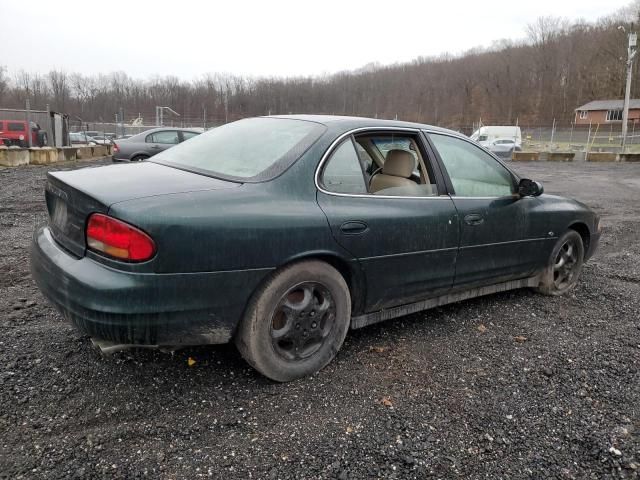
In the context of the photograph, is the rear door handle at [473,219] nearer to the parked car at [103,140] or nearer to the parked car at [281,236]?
the parked car at [281,236]

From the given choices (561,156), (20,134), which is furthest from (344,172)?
(561,156)

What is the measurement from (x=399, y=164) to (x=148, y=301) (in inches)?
78.1

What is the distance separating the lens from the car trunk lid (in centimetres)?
229

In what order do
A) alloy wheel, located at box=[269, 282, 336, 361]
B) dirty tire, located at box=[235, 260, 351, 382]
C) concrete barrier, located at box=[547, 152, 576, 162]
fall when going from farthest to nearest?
concrete barrier, located at box=[547, 152, 576, 162] → alloy wheel, located at box=[269, 282, 336, 361] → dirty tire, located at box=[235, 260, 351, 382]

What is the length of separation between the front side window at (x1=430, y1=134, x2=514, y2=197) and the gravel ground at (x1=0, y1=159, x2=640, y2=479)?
3.22 feet

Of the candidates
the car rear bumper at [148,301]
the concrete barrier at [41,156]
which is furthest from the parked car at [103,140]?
the car rear bumper at [148,301]

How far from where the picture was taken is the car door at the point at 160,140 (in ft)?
41.9

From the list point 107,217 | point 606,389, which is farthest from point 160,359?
point 606,389

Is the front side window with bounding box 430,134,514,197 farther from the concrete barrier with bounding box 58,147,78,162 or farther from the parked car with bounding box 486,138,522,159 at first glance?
the parked car with bounding box 486,138,522,159

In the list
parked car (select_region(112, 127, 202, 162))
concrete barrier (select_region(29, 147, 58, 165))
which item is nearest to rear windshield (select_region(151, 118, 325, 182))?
parked car (select_region(112, 127, 202, 162))

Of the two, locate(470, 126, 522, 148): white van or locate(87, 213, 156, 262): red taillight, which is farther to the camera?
locate(470, 126, 522, 148): white van

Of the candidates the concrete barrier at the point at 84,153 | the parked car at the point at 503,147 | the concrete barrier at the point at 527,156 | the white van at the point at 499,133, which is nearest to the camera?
the concrete barrier at the point at 84,153

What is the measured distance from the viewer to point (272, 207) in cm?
245

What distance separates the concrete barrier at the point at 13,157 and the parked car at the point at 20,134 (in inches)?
269
